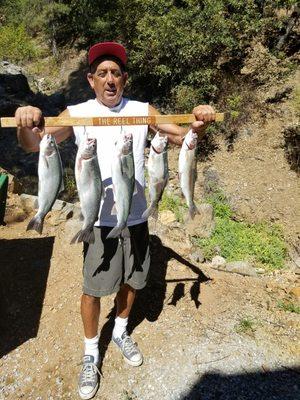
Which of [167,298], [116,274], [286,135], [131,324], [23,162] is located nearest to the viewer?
[116,274]

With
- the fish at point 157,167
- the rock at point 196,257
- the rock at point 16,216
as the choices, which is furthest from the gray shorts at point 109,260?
the rock at point 16,216

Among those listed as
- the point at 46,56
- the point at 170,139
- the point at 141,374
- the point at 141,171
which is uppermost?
the point at 46,56

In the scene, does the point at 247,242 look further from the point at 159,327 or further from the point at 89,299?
the point at 89,299

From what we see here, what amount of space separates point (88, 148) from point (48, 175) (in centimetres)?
40

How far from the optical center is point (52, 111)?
16.4m

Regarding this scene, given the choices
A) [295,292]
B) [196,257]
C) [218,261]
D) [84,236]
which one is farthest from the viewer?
[218,261]

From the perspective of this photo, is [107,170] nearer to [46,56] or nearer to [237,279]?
[237,279]

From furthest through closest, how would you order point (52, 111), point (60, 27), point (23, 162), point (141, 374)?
point (60, 27) < point (52, 111) < point (23, 162) < point (141, 374)

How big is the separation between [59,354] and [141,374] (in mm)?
1025

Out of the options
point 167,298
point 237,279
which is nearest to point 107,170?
point 167,298

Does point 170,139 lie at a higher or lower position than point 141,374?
higher

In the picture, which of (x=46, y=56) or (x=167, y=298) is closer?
(x=167, y=298)

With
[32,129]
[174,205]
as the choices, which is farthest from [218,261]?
[32,129]

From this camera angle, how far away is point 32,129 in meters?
3.19
